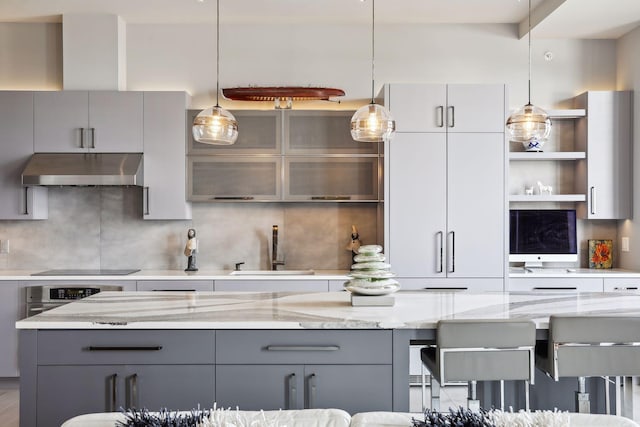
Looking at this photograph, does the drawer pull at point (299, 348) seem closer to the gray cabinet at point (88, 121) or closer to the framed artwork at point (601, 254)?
the gray cabinet at point (88, 121)

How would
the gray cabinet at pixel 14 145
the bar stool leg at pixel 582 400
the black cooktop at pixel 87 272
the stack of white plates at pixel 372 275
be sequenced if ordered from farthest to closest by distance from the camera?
the gray cabinet at pixel 14 145 < the black cooktop at pixel 87 272 < the stack of white plates at pixel 372 275 < the bar stool leg at pixel 582 400

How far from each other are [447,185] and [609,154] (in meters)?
A: 1.44

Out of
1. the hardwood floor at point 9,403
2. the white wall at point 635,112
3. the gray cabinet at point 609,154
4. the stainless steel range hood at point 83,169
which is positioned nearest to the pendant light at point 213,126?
the stainless steel range hood at point 83,169

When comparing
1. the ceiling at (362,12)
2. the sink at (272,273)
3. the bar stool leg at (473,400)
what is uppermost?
the ceiling at (362,12)

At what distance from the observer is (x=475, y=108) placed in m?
4.58

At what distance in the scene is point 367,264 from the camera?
2.85m

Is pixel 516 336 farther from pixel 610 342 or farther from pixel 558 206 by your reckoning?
pixel 558 206

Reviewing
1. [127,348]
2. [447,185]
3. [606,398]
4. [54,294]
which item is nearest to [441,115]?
[447,185]

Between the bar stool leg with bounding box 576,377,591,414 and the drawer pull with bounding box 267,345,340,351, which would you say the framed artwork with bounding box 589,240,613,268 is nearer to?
the bar stool leg with bounding box 576,377,591,414

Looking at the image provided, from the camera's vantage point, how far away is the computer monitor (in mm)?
4871

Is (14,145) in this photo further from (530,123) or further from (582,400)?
(582,400)

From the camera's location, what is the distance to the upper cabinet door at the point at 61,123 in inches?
184

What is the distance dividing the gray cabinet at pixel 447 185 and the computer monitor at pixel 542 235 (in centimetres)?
35

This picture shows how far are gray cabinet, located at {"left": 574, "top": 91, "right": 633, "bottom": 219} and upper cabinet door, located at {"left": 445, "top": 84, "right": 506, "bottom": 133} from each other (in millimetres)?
837
